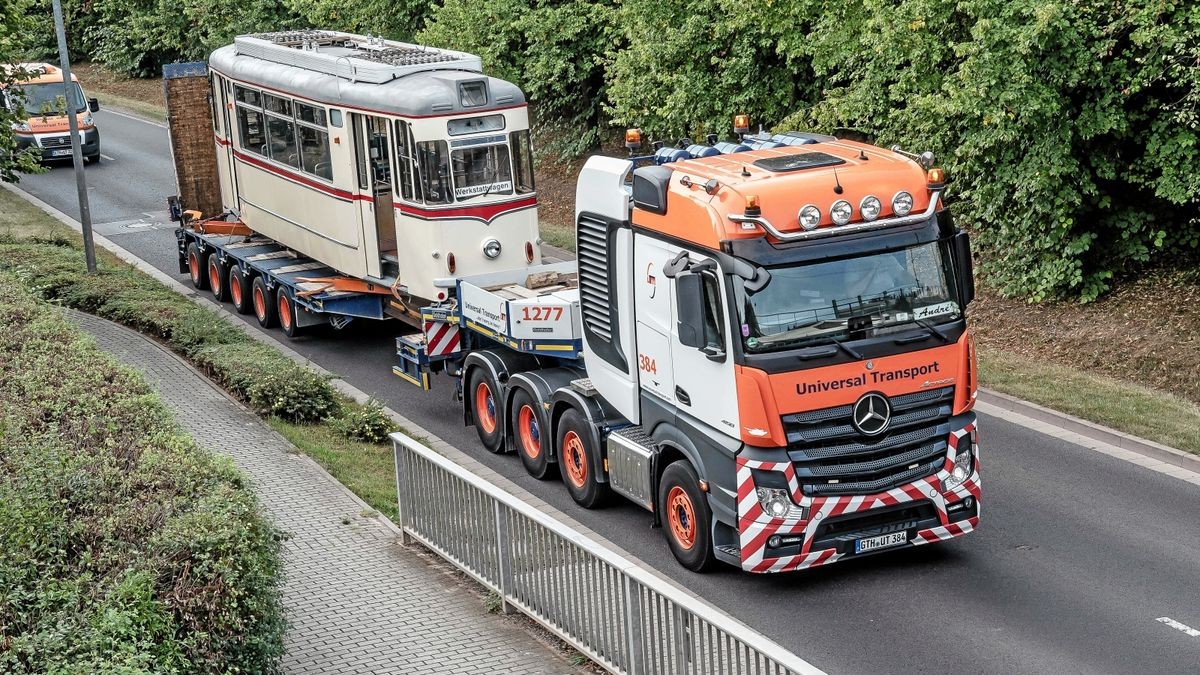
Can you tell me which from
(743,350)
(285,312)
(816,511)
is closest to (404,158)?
(285,312)

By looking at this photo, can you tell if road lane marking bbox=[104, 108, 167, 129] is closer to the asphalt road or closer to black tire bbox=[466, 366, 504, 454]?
black tire bbox=[466, 366, 504, 454]

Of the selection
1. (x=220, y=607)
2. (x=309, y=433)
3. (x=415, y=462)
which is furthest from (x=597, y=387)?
(x=220, y=607)

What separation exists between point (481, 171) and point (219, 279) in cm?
758

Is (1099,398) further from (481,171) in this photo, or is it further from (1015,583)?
(481,171)

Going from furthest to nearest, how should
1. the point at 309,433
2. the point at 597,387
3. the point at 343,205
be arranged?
the point at 343,205
the point at 309,433
the point at 597,387

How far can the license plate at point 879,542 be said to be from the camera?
11.0m

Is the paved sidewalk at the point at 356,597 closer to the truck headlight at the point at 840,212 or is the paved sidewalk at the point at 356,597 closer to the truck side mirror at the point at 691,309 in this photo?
the truck side mirror at the point at 691,309

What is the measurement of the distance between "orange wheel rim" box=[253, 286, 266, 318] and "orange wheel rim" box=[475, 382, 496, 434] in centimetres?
716

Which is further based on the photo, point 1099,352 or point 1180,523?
point 1099,352

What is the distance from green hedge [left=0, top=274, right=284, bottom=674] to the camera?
275 inches

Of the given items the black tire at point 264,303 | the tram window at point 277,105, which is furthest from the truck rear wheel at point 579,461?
the black tire at point 264,303

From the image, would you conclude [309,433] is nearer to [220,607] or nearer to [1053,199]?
[220,607]

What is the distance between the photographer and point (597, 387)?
519 inches

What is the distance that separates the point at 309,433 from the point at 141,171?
24.0 meters
